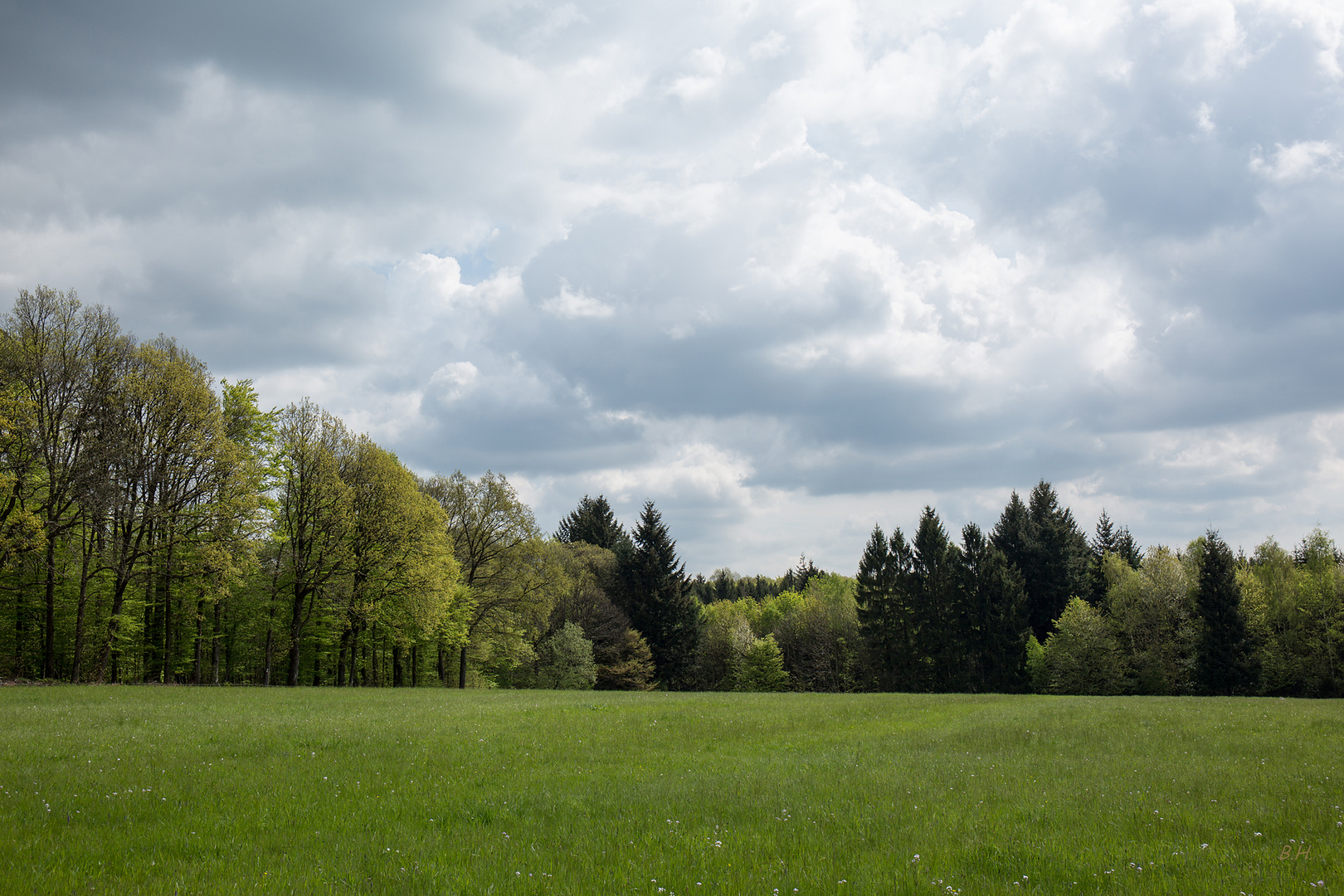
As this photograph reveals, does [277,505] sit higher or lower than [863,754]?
higher

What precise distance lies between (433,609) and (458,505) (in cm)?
1576

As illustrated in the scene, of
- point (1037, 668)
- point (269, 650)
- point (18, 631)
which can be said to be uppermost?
point (18, 631)

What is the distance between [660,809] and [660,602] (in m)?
73.0

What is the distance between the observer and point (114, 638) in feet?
151

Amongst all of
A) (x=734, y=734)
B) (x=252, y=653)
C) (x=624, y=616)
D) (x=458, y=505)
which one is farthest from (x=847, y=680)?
(x=734, y=734)

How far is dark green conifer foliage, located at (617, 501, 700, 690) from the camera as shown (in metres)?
81.8

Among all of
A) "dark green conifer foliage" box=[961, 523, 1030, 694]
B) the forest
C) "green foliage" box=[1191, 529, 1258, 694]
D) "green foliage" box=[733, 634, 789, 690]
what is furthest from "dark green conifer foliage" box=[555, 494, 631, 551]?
"green foliage" box=[1191, 529, 1258, 694]

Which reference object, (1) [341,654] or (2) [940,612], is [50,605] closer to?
(1) [341,654]

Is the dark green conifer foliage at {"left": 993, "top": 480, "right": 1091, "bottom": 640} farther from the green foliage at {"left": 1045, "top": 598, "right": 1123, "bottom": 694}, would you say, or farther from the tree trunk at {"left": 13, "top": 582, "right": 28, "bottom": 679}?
the tree trunk at {"left": 13, "top": 582, "right": 28, "bottom": 679}

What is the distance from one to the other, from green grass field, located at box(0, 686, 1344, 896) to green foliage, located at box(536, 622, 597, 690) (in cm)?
4758

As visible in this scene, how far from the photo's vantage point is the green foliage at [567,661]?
66312 millimetres

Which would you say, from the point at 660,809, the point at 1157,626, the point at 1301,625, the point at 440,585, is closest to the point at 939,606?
the point at 1157,626

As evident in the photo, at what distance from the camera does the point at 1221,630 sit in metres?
62.2

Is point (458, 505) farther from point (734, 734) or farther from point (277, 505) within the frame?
point (734, 734)
